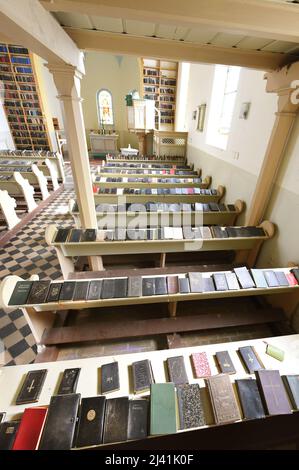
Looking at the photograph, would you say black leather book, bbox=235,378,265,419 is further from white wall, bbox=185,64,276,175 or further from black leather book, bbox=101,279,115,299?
white wall, bbox=185,64,276,175

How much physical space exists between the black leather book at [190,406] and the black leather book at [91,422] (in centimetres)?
46

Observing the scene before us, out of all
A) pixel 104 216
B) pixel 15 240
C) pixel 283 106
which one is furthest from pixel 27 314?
pixel 283 106

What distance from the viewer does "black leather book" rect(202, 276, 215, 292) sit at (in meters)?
1.92

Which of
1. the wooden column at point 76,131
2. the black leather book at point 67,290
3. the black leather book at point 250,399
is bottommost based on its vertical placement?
the black leather book at point 250,399

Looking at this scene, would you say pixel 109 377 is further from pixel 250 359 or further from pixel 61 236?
pixel 61 236

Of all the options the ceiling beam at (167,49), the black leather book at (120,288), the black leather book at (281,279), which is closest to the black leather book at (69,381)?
the black leather book at (120,288)

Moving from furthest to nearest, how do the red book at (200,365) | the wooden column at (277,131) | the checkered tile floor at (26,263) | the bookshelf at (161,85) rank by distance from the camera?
the bookshelf at (161,85), the wooden column at (277,131), the checkered tile floor at (26,263), the red book at (200,365)

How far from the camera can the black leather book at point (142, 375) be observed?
1.29m

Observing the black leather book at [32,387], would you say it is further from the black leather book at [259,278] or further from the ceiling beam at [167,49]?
the ceiling beam at [167,49]

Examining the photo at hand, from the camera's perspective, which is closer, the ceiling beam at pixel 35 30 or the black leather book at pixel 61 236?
the ceiling beam at pixel 35 30

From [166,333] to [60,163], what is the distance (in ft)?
21.9

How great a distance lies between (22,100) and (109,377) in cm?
1127

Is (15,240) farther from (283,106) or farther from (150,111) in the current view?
(150,111)

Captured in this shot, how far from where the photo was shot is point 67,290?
1.78 meters
